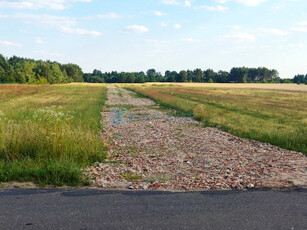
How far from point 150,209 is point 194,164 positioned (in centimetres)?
452

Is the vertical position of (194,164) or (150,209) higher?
(150,209)

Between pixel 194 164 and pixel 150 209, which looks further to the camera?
pixel 194 164

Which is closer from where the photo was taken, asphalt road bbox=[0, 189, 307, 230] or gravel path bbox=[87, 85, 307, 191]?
asphalt road bbox=[0, 189, 307, 230]

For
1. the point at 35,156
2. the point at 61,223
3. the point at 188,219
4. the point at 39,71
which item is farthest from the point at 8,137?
the point at 39,71

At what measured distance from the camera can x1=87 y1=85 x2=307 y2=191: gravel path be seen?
8.11 meters

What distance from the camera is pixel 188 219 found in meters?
5.59

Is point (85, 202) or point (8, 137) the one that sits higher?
point (8, 137)

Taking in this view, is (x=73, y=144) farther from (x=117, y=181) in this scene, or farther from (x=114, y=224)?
(x=114, y=224)

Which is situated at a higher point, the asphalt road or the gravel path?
the asphalt road

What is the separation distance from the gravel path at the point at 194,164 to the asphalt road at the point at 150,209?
84 centimetres

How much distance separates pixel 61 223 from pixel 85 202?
1084mm

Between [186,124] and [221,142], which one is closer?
[221,142]

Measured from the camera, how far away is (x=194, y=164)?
33.7 feet

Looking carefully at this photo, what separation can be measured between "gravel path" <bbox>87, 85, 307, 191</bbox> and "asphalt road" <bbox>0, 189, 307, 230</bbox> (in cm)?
84
